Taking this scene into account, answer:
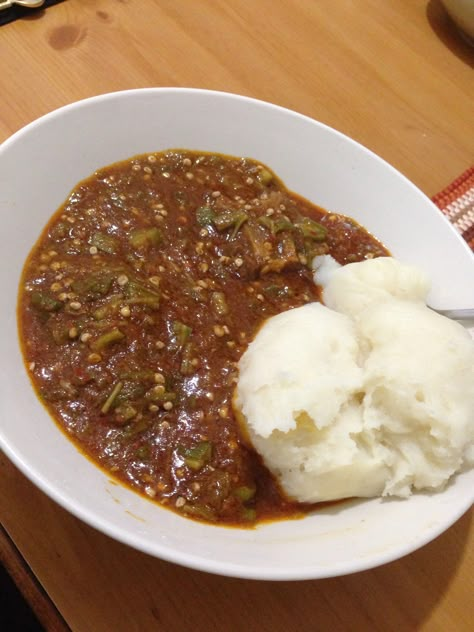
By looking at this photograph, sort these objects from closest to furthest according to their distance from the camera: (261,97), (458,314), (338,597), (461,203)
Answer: (338,597)
(458,314)
(461,203)
(261,97)

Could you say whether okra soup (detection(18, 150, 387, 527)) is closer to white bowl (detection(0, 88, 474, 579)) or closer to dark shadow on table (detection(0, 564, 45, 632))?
white bowl (detection(0, 88, 474, 579))

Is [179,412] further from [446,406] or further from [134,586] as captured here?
[446,406]

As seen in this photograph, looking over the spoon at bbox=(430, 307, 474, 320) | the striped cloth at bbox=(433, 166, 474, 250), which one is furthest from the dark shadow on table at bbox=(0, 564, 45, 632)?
the striped cloth at bbox=(433, 166, 474, 250)

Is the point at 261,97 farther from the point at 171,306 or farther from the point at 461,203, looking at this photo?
the point at 171,306

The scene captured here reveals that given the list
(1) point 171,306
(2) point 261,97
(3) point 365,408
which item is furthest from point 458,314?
(2) point 261,97

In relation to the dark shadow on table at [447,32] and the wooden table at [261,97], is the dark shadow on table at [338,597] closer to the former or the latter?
the wooden table at [261,97]

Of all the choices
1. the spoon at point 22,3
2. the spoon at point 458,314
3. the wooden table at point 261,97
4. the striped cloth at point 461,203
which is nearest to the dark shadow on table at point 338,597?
the wooden table at point 261,97
